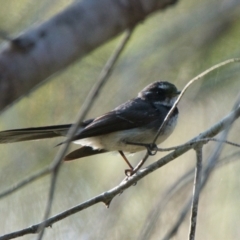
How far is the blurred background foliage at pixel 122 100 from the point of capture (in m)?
4.15

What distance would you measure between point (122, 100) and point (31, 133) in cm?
134

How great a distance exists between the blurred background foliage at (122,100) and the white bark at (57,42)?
58.8 inches

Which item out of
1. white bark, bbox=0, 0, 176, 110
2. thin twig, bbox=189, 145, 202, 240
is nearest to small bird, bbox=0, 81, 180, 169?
white bark, bbox=0, 0, 176, 110

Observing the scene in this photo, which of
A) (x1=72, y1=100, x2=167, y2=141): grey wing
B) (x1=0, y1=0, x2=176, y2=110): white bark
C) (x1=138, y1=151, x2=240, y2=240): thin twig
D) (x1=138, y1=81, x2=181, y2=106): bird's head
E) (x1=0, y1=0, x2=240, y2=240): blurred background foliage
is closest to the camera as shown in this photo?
(x1=0, y1=0, x2=176, y2=110): white bark

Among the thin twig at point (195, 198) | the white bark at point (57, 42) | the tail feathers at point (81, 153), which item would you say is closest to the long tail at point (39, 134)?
the tail feathers at point (81, 153)

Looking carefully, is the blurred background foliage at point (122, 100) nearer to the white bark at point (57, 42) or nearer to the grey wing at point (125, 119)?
the grey wing at point (125, 119)

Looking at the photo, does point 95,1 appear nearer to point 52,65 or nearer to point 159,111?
point 52,65

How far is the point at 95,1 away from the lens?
2523 mm

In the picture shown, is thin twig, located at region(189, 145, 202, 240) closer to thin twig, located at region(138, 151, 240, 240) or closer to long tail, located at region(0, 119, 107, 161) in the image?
thin twig, located at region(138, 151, 240, 240)

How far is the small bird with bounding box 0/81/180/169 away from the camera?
436 centimetres

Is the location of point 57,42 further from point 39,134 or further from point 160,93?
point 160,93

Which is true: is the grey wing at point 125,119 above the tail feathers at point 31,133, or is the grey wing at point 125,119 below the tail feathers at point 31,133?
above

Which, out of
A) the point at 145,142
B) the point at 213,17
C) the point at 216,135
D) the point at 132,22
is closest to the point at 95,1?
the point at 132,22

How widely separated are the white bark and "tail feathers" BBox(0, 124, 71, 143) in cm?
106
